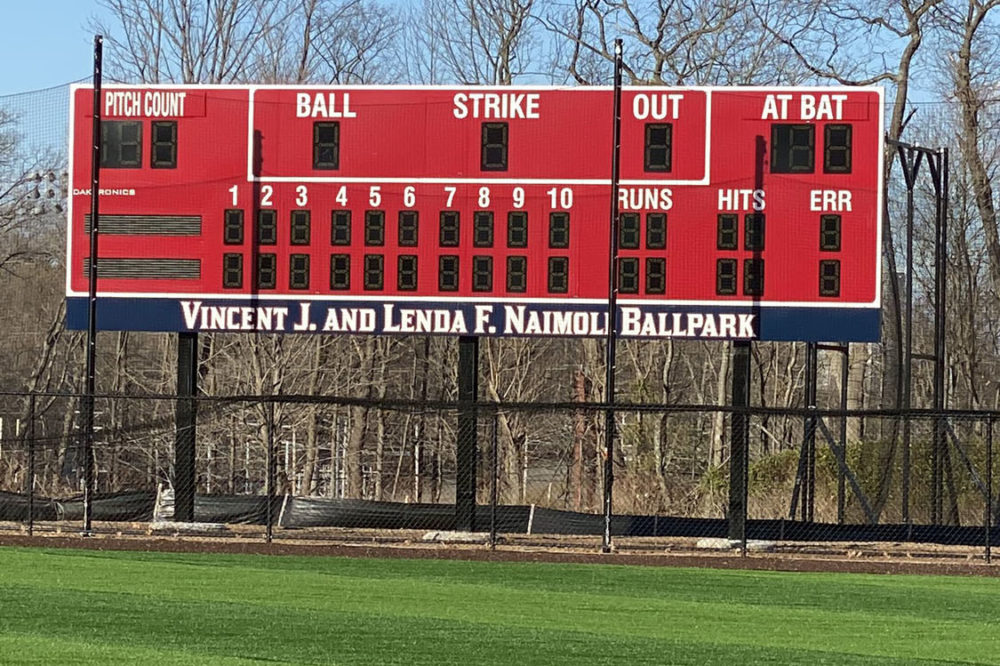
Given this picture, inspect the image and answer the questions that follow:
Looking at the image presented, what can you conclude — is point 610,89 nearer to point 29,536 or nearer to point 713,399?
point 29,536

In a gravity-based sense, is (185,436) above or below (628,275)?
below

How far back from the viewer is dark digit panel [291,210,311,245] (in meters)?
20.2

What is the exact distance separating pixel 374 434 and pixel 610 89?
2175 cm

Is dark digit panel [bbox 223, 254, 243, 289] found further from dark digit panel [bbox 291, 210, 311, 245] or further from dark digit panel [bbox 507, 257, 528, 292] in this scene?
dark digit panel [bbox 507, 257, 528, 292]

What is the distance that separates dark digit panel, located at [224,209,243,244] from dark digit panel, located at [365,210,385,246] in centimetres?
168

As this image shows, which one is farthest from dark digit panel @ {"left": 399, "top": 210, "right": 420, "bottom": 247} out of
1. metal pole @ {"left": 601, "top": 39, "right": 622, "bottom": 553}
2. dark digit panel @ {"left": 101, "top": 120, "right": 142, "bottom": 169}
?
dark digit panel @ {"left": 101, "top": 120, "right": 142, "bottom": 169}

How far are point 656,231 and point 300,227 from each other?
4.65 metres

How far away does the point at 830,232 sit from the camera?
19734 millimetres

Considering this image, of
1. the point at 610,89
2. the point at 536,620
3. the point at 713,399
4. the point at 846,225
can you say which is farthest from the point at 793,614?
the point at 713,399

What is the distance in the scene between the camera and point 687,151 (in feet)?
65.7

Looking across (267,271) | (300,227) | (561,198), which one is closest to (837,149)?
(561,198)

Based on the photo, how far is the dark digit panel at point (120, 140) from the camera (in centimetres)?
2064

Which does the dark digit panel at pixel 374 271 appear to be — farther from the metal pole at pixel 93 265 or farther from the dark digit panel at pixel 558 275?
the metal pole at pixel 93 265

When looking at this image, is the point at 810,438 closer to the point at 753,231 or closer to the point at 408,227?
the point at 753,231
